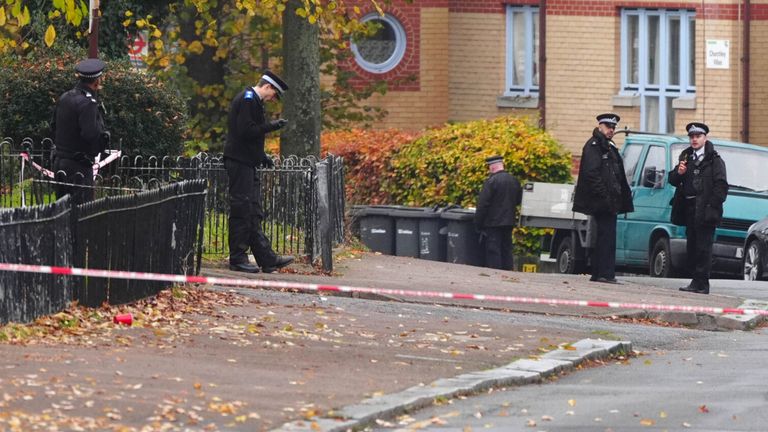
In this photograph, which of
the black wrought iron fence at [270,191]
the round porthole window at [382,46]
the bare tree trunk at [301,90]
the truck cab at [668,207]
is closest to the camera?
the black wrought iron fence at [270,191]

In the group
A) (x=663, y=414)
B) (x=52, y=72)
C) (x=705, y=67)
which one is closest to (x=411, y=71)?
(x=705, y=67)

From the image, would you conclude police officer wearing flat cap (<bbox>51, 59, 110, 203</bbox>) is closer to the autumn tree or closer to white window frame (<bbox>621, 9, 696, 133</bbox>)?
the autumn tree

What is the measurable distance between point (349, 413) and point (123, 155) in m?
9.59

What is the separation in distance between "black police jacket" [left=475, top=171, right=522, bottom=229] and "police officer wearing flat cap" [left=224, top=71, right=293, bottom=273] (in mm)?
6769

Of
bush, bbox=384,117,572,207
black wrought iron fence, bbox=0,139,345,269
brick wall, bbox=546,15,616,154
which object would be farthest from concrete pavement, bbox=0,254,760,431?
brick wall, bbox=546,15,616,154

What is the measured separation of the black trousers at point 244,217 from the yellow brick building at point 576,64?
50.1 ft

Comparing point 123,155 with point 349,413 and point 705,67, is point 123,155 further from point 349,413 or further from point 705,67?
point 705,67

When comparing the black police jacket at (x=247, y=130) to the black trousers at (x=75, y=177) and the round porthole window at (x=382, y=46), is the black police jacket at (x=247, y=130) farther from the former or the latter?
the round porthole window at (x=382, y=46)

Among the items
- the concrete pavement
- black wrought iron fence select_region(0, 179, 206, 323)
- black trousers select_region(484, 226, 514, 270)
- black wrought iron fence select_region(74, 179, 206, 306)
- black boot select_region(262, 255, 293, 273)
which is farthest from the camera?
black trousers select_region(484, 226, 514, 270)

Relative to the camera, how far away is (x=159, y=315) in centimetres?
1243

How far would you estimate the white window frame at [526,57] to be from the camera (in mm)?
31609

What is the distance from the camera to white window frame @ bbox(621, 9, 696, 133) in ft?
102

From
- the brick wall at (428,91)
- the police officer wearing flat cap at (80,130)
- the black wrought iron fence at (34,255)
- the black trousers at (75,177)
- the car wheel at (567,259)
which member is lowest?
the car wheel at (567,259)

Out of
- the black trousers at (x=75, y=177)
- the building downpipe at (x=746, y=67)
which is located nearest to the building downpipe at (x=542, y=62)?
the building downpipe at (x=746, y=67)
